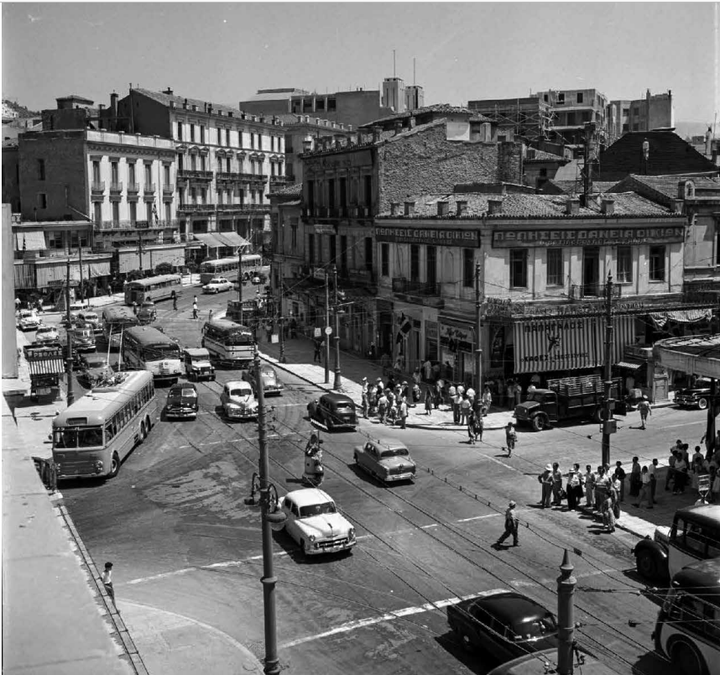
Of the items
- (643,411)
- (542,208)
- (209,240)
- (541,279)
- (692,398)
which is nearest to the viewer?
(643,411)

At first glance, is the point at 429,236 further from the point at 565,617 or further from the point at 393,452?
the point at 565,617

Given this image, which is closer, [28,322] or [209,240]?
[28,322]

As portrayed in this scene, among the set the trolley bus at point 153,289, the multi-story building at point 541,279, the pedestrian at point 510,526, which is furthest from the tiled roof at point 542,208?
the trolley bus at point 153,289

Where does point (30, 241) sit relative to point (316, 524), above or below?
above

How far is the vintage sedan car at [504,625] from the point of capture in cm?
1694

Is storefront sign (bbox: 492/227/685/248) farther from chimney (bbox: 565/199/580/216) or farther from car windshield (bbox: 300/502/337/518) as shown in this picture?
car windshield (bbox: 300/502/337/518)

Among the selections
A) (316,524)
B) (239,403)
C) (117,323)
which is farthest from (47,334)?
(316,524)

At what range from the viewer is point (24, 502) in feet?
31.4

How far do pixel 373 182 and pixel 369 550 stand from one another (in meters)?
34.5

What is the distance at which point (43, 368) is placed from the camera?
141 feet

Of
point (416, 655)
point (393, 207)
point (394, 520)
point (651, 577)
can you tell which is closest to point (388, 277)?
point (393, 207)

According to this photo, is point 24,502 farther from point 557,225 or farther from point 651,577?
point 557,225

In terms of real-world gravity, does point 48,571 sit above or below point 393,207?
below

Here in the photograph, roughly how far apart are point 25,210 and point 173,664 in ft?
269
